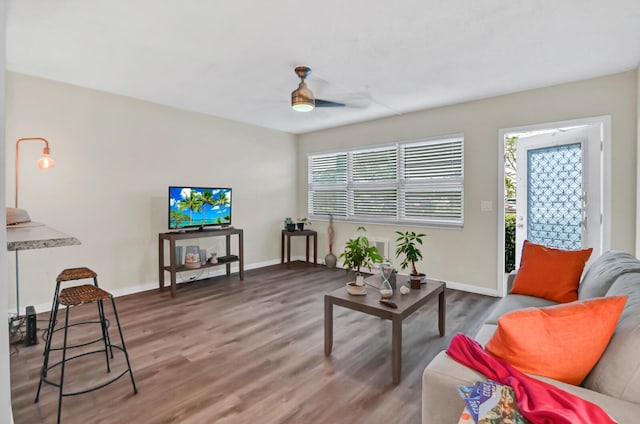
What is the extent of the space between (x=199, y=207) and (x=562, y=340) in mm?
4115

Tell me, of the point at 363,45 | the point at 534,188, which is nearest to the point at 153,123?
the point at 363,45

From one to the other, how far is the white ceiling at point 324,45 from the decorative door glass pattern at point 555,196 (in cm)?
93

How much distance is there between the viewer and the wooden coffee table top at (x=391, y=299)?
7.41 feet

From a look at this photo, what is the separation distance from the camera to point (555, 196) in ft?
13.3

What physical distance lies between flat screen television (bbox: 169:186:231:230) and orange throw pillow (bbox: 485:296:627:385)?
12.8 feet

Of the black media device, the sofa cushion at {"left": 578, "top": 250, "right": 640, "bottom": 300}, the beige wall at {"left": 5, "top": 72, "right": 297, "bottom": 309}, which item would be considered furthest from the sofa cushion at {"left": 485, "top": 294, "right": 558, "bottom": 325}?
the beige wall at {"left": 5, "top": 72, "right": 297, "bottom": 309}

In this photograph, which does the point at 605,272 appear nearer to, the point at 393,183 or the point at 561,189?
the point at 561,189

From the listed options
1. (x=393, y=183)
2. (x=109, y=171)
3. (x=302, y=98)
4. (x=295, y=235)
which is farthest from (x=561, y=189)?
(x=109, y=171)

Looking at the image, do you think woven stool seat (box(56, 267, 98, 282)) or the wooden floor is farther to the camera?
woven stool seat (box(56, 267, 98, 282))

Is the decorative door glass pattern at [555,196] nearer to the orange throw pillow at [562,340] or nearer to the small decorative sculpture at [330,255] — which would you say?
the small decorative sculpture at [330,255]

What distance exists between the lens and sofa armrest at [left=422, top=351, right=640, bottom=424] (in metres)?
1.06

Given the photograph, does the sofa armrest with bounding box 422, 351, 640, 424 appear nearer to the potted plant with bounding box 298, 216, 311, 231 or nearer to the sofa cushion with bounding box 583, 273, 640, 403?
the sofa cushion with bounding box 583, 273, 640, 403

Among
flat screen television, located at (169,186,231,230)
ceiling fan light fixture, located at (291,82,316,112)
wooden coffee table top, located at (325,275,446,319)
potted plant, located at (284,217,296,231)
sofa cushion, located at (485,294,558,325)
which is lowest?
wooden coffee table top, located at (325,275,446,319)

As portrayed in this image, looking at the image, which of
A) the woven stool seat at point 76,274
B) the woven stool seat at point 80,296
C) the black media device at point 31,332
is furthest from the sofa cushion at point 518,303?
the black media device at point 31,332
